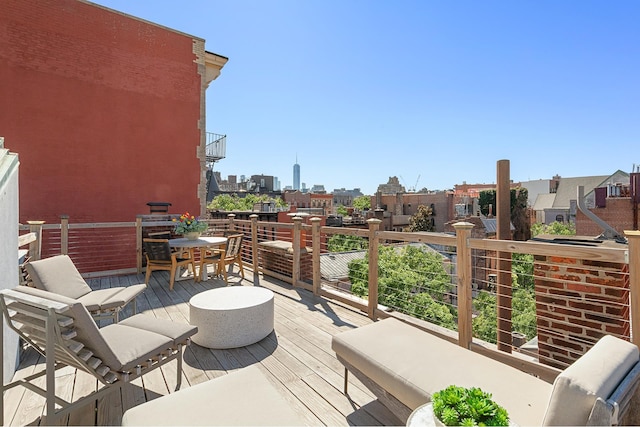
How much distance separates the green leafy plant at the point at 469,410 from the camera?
3.08ft

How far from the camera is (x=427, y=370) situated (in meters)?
1.75

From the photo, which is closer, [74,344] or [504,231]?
[74,344]

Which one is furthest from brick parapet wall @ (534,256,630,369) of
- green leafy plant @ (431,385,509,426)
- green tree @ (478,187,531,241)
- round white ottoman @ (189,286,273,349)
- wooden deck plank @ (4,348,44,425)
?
green tree @ (478,187,531,241)

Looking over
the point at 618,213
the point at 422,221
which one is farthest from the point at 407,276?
the point at 422,221

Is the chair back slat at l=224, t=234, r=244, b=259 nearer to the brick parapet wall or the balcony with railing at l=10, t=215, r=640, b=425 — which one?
the balcony with railing at l=10, t=215, r=640, b=425

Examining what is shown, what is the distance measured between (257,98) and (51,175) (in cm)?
946

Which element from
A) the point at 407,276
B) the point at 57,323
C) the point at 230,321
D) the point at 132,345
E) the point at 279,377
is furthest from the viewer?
the point at 407,276

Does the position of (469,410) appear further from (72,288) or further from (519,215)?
(519,215)

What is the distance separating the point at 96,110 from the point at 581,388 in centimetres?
1010

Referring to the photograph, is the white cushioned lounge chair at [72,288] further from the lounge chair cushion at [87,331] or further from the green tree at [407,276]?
the green tree at [407,276]

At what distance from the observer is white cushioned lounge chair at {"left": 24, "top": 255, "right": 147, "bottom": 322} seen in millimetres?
2953

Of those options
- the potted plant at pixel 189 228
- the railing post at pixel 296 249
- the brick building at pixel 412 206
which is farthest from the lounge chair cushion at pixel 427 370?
the brick building at pixel 412 206

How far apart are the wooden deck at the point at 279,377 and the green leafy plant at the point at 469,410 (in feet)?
3.59

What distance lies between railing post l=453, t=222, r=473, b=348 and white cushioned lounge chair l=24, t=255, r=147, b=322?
11.2 feet
